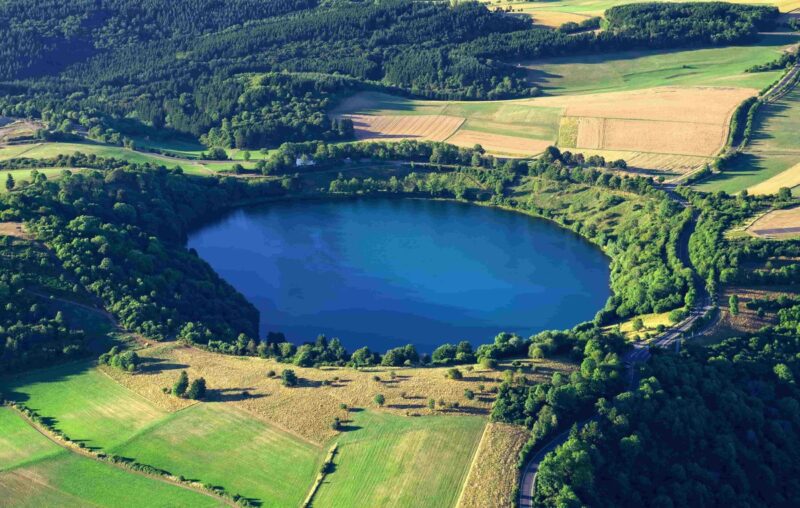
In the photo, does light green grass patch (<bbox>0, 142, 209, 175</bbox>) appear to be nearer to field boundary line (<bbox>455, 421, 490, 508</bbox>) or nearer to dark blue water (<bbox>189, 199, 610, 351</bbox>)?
dark blue water (<bbox>189, 199, 610, 351</bbox>)

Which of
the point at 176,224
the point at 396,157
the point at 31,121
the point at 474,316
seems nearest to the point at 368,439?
the point at 474,316

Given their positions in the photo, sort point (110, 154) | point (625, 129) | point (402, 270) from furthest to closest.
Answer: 1. point (625, 129)
2. point (110, 154)
3. point (402, 270)

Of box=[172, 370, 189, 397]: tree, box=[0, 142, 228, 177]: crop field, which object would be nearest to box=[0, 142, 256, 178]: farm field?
box=[0, 142, 228, 177]: crop field

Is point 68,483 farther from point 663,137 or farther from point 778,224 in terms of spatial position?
point 663,137

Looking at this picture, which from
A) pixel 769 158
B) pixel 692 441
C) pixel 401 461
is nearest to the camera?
pixel 401 461

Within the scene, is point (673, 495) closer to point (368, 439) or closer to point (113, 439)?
point (368, 439)

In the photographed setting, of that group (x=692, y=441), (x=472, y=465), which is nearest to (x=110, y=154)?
(x=472, y=465)
